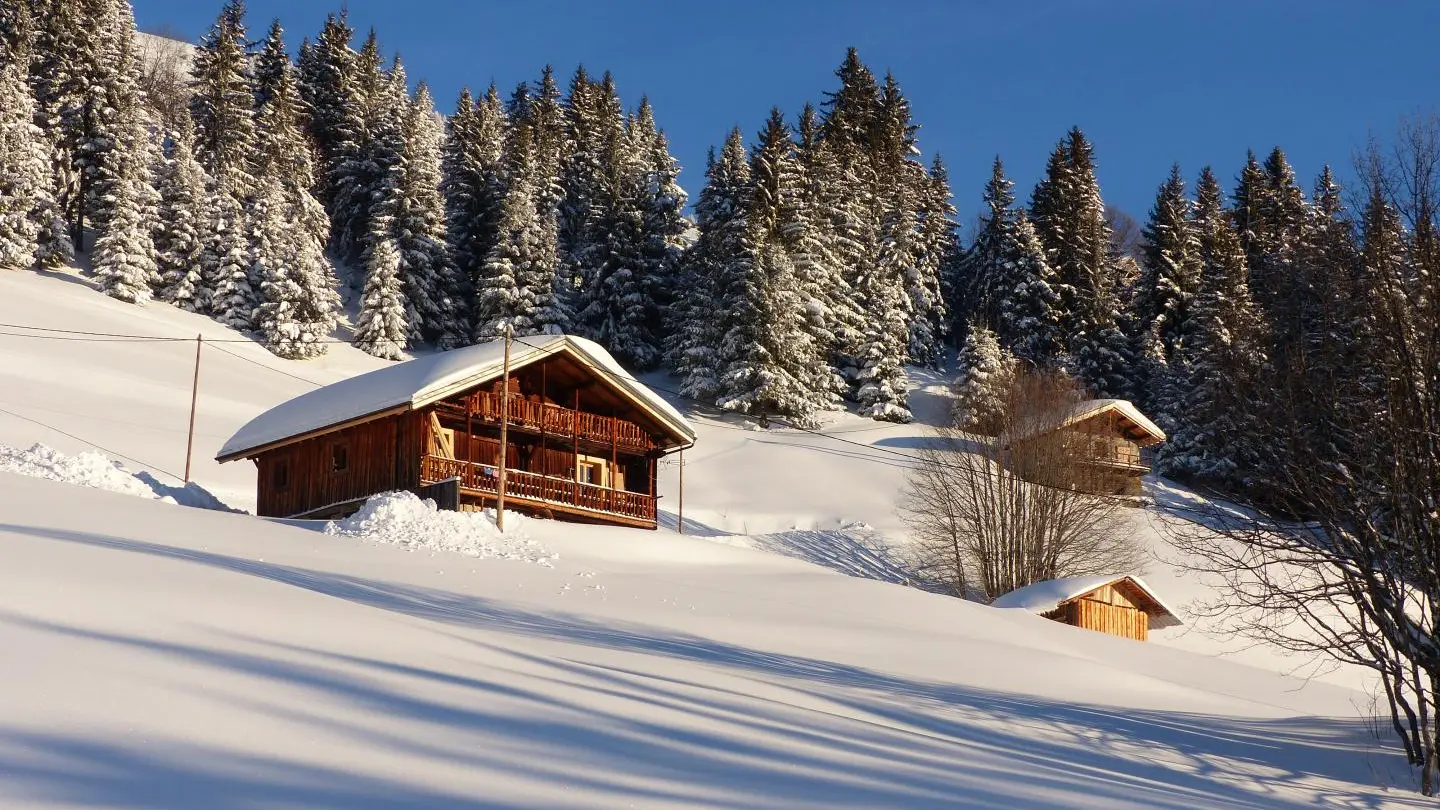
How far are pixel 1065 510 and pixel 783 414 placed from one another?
19782mm

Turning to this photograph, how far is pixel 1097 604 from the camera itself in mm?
33250

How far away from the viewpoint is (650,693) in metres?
10.2

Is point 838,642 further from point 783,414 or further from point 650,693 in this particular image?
point 783,414

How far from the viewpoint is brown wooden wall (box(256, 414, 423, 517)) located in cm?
3183

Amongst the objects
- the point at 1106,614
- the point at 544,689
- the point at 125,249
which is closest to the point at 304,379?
the point at 125,249

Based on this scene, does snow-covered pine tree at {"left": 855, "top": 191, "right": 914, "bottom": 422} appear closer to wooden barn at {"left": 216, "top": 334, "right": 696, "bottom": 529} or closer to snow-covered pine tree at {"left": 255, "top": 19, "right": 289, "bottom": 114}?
wooden barn at {"left": 216, "top": 334, "right": 696, "bottom": 529}

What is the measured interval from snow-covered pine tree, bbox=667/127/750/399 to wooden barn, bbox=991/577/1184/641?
2751 cm

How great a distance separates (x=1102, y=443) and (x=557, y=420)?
64.9ft

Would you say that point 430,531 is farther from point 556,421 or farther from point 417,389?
point 556,421

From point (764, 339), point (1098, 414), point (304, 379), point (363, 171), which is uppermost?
point (363, 171)

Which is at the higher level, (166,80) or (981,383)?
(166,80)

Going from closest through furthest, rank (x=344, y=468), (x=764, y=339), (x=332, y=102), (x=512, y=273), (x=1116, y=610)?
(x=344, y=468) → (x=1116, y=610) → (x=764, y=339) → (x=512, y=273) → (x=332, y=102)

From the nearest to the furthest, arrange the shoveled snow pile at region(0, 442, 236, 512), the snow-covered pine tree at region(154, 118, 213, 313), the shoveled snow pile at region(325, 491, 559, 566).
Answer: the shoveled snow pile at region(325, 491, 559, 566)
the shoveled snow pile at region(0, 442, 236, 512)
the snow-covered pine tree at region(154, 118, 213, 313)

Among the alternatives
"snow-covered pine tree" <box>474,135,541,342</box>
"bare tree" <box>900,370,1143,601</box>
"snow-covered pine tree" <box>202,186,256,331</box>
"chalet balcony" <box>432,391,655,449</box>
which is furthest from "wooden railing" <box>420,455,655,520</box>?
"snow-covered pine tree" <box>202,186,256,331</box>
